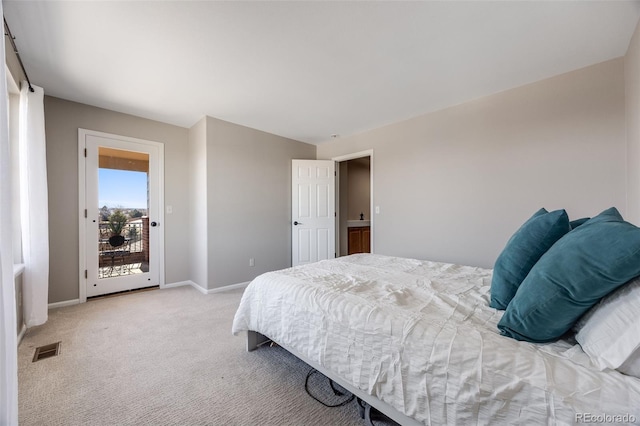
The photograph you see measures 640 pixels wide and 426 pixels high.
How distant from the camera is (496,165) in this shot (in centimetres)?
275

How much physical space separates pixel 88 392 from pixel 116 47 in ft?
8.10

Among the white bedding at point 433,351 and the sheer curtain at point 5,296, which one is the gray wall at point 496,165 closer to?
the white bedding at point 433,351

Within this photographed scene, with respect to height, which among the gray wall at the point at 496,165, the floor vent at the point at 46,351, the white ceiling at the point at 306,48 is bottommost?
the floor vent at the point at 46,351

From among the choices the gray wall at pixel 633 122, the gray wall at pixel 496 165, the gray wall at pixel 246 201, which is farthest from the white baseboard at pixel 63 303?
the gray wall at pixel 633 122

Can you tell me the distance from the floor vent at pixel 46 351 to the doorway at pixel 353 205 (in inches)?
141

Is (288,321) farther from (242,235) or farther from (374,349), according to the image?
(242,235)

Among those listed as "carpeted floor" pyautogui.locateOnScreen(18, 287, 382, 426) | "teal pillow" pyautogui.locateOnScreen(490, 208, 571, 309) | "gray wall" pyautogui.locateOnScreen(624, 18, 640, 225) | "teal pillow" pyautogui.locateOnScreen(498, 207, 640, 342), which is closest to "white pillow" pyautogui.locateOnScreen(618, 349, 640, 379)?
"teal pillow" pyautogui.locateOnScreen(498, 207, 640, 342)

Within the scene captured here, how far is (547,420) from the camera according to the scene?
760mm

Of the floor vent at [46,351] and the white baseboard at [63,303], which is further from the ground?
the white baseboard at [63,303]

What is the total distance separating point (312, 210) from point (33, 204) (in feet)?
10.7

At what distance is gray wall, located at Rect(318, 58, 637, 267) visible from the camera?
2211mm

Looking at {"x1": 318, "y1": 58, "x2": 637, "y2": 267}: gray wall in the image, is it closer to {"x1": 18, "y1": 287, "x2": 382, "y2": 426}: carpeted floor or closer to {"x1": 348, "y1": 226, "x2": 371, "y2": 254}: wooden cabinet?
{"x1": 348, "y1": 226, "x2": 371, "y2": 254}: wooden cabinet

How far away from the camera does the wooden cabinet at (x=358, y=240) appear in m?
5.17

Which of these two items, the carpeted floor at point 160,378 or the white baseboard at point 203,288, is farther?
the white baseboard at point 203,288
